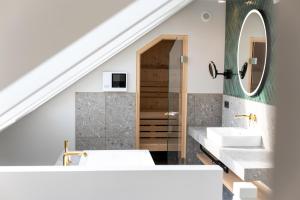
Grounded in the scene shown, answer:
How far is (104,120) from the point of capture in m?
4.92

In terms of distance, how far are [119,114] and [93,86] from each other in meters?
0.56

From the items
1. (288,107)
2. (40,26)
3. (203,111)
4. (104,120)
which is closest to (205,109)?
(203,111)

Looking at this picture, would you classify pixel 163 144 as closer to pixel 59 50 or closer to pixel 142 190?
pixel 142 190

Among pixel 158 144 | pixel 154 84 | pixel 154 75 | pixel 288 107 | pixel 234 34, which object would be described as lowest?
pixel 158 144

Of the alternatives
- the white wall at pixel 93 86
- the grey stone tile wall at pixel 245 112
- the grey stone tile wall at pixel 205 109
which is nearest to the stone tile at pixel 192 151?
the grey stone tile wall at pixel 205 109

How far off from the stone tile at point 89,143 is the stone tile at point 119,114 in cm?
15

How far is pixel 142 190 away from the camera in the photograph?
8.27 ft

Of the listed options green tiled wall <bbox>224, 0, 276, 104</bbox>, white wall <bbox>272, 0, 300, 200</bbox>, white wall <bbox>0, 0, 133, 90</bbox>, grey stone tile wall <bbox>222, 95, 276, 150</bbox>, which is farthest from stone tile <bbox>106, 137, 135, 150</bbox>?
white wall <bbox>272, 0, 300, 200</bbox>

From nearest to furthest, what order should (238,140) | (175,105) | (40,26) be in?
1. (40,26)
2. (238,140)
3. (175,105)

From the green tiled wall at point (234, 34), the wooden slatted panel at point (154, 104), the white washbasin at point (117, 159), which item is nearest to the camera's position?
the white washbasin at point (117, 159)

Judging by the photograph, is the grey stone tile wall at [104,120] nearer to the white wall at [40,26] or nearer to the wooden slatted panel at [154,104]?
the wooden slatted panel at [154,104]

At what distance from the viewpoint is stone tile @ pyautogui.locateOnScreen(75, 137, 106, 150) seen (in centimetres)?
491

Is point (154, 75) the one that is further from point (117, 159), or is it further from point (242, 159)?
point (242, 159)

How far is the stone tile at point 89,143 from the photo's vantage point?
193 inches
